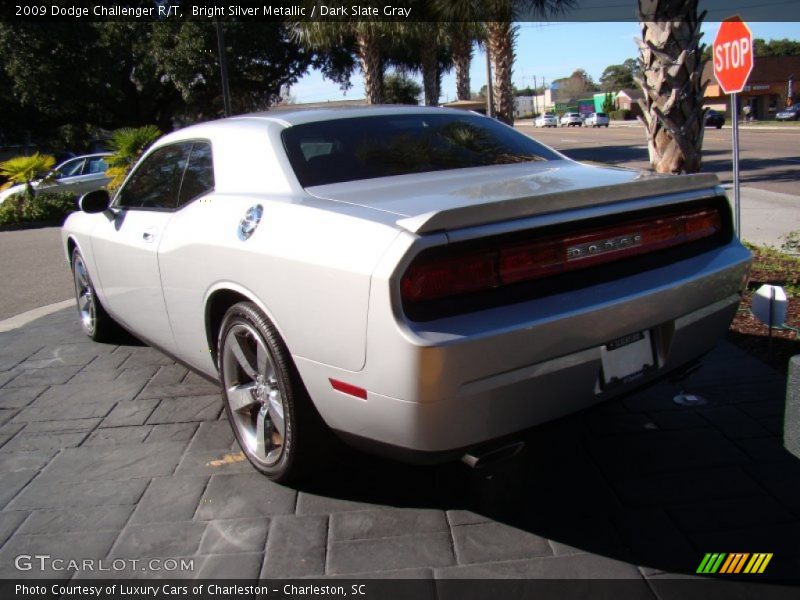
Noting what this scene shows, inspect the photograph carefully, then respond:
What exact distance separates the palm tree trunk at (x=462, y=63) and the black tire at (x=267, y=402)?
21.9 meters

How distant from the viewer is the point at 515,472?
3084mm

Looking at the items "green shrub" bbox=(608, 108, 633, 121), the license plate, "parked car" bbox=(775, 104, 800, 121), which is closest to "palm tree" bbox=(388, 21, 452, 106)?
the license plate

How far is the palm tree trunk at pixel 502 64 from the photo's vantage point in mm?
19953

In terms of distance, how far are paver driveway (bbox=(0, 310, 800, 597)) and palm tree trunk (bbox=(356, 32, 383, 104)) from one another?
19326 millimetres

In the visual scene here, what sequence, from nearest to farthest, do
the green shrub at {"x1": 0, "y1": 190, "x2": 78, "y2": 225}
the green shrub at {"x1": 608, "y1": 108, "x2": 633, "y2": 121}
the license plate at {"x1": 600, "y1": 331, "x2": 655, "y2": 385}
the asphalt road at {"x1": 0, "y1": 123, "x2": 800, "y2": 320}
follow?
the license plate at {"x1": 600, "y1": 331, "x2": 655, "y2": 385}
the asphalt road at {"x1": 0, "y1": 123, "x2": 800, "y2": 320}
the green shrub at {"x1": 0, "y1": 190, "x2": 78, "y2": 225}
the green shrub at {"x1": 608, "y1": 108, "x2": 633, "y2": 121}

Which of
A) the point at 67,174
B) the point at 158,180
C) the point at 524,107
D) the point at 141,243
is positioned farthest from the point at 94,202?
the point at 524,107

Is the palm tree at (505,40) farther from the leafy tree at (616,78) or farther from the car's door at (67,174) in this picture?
the leafy tree at (616,78)

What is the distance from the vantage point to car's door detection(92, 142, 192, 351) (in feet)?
12.8

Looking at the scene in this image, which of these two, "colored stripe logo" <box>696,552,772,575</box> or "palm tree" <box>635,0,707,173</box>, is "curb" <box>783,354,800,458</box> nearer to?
"colored stripe logo" <box>696,552,772,575</box>

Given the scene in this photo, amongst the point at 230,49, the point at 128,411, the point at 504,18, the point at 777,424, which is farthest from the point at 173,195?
the point at 230,49

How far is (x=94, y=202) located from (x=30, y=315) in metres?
2.84

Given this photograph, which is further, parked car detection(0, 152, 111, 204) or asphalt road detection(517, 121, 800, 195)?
parked car detection(0, 152, 111, 204)

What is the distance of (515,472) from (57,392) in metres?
3.06

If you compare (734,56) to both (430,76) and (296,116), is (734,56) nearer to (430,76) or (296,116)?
(296,116)
